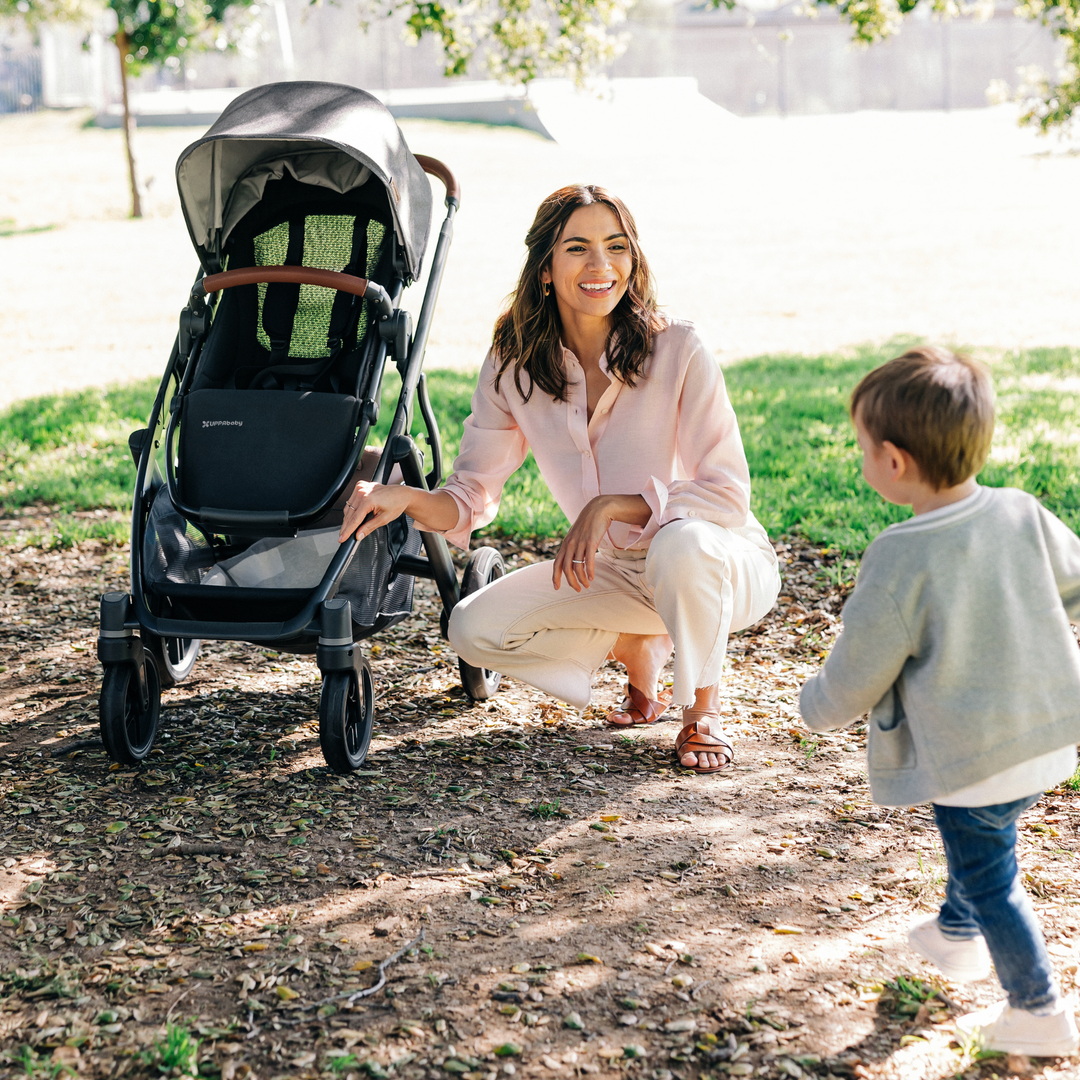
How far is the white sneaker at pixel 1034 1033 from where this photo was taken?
212 cm

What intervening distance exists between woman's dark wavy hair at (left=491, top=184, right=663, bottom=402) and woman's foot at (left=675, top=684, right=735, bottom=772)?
94 cm

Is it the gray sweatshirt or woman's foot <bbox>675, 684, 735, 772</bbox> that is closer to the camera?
the gray sweatshirt

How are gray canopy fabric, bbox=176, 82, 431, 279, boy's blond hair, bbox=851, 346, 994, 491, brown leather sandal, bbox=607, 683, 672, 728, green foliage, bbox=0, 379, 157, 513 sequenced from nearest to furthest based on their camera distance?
1. boy's blond hair, bbox=851, 346, 994, 491
2. gray canopy fabric, bbox=176, 82, 431, 279
3. brown leather sandal, bbox=607, 683, 672, 728
4. green foliage, bbox=0, 379, 157, 513

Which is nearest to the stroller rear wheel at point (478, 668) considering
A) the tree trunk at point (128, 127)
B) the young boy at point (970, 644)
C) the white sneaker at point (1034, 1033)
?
the young boy at point (970, 644)

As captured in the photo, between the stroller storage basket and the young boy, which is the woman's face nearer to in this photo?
the stroller storage basket

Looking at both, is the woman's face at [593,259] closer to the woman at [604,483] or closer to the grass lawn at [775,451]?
the woman at [604,483]

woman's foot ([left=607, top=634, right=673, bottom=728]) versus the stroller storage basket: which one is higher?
the stroller storage basket

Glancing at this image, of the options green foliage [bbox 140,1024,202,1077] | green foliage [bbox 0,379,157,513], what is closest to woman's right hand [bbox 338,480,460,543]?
green foliage [bbox 140,1024,202,1077]

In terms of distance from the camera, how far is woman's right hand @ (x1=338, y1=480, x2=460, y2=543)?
10.9 feet

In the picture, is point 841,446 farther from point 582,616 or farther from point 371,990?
point 371,990

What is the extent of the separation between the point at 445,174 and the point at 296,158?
0.51 metres

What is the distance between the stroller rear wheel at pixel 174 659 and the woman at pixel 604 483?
0.89 metres

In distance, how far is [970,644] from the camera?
6.72 ft

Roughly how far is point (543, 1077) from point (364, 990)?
434 millimetres
